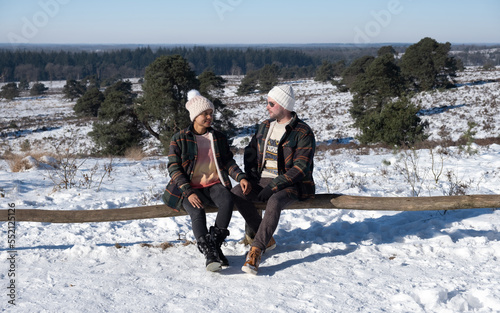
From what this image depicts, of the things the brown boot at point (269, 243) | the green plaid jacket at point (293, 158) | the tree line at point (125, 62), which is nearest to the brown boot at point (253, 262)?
the brown boot at point (269, 243)

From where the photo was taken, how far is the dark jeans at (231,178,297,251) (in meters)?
3.51

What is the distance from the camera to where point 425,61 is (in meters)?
30.2

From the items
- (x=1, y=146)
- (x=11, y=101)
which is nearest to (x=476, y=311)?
(x=1, y=146)

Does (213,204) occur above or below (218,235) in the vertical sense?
above

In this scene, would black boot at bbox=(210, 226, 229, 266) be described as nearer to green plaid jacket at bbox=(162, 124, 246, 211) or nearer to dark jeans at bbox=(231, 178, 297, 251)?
dark jeans at bbox=(231, 178, 297, 251)

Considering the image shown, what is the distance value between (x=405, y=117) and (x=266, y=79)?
133 ft

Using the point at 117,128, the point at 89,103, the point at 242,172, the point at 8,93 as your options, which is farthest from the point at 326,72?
the point at 242,172

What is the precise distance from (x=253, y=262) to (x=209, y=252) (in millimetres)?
376

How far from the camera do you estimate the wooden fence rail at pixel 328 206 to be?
150 inches

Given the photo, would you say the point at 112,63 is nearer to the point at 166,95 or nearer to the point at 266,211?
the point at 166,95

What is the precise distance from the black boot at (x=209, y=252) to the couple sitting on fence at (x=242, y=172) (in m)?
0.12

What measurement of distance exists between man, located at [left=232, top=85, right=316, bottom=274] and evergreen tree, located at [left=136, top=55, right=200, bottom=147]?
13.1 m

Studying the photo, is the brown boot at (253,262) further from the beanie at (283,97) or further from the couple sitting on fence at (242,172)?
the beanie at (283,97)

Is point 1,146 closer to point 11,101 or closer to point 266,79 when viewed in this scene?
point 266,79
